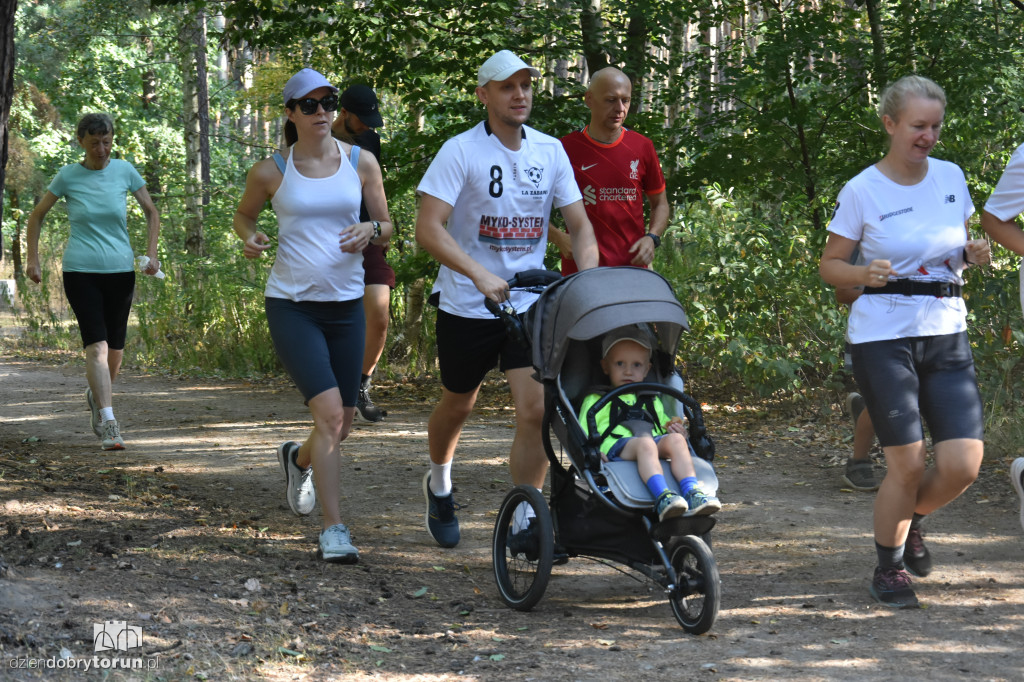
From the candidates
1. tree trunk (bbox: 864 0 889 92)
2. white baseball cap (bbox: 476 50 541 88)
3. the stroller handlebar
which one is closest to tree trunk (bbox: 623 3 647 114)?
tree trunk (bbox: 864 0 889 92)

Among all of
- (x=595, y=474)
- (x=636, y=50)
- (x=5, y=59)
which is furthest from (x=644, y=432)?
(x=636, y=50)

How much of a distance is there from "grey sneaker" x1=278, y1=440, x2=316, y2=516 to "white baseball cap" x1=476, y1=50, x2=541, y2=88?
7.12ft

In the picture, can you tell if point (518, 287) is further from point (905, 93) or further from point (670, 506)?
point (905, 93)

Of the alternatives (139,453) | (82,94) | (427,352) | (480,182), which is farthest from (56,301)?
(480,182)

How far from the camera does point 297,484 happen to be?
5.75 m

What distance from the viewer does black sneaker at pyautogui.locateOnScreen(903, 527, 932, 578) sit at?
489 cm

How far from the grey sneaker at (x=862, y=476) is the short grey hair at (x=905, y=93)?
9.57 feet

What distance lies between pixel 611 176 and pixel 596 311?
199 cm

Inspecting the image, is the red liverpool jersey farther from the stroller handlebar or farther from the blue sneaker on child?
the blue sneaker on child

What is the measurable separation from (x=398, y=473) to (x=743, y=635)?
353cm

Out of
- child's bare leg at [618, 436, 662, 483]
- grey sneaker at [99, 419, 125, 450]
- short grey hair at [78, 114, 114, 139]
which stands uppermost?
short grey hair at [78, 114, 114, 139]

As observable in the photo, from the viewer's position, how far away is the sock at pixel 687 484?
4234 millimetres

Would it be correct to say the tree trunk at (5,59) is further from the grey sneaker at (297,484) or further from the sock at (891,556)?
the sock at (891,556)

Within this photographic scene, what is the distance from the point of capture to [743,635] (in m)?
4.22
